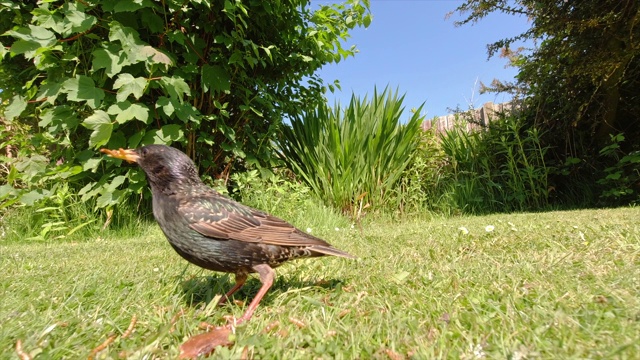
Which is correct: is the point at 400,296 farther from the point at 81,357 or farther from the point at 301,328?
the point at 81,357

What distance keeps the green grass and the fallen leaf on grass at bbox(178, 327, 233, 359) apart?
0.04 m

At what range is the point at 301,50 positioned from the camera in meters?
5.67

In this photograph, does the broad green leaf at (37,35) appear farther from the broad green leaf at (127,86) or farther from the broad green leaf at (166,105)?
the broad green leaf at (166,105)

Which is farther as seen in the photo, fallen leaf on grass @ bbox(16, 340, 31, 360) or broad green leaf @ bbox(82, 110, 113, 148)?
broad green leaf @ bbox(82, 110, 113, 148)

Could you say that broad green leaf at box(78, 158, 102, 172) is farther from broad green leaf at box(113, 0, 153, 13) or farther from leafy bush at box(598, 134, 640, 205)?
leafy bush at box(598, 134, 640, 205)

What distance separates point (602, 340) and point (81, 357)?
71.6 inches

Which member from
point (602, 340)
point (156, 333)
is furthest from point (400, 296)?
point (156, 333)

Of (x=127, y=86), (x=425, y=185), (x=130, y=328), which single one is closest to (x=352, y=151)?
(x=425, y=185)

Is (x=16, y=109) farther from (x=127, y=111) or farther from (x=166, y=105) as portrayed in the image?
(x=166, y=105)

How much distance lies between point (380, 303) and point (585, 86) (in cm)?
682

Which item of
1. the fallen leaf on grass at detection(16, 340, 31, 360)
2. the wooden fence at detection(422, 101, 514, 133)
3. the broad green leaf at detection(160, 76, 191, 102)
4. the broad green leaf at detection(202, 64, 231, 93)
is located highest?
the wooden fence at detection(422, 101, 514, 133)

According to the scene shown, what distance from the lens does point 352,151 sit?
241 inches

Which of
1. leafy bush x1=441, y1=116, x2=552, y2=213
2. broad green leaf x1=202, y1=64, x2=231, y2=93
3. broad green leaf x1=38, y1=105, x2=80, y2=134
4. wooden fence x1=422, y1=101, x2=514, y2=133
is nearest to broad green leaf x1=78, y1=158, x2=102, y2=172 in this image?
broad green leaf x1=38, y1=105, x2=80, y2=134

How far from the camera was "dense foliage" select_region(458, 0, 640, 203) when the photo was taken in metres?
5.82
